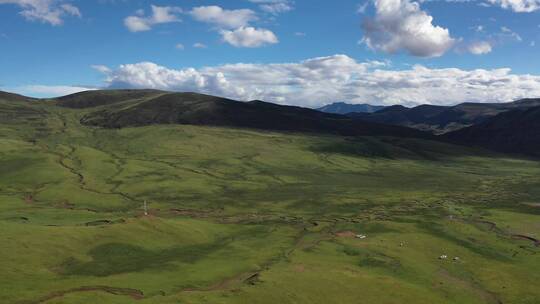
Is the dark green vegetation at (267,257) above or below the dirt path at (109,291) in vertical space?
below

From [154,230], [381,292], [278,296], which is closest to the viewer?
[278,296]

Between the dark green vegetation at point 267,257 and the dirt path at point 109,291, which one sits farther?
the dark green vegetation at point 267,257

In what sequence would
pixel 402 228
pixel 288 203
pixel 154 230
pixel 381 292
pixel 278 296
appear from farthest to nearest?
pixel 288 203, pixel 402 228, pixel 154 230, pixel 381 292, pixel 278 296

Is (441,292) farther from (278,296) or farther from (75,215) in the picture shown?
(75,215)

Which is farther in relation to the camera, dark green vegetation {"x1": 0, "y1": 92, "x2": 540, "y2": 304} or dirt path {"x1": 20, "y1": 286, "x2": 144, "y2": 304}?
dark green vegetation {"x1": 0, "y1": 92, "x2": 540, "y2": 304}

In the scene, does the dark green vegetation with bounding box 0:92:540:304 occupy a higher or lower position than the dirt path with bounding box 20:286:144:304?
lower

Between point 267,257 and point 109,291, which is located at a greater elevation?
point 109,291

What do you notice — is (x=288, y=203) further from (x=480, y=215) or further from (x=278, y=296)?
(x=278, y=296)

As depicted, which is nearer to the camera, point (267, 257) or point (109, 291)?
point (109, 291)

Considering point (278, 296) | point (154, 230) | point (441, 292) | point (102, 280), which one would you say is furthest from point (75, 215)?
point (441, 292)

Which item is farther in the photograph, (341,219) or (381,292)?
(341,219)
